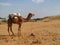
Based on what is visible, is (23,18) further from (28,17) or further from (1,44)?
(1,44)

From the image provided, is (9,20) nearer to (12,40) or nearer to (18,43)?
(12,40)

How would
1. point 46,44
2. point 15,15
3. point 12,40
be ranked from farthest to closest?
point 15,15
point 12,40
point 46,44

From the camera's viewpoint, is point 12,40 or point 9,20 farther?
point 9,20

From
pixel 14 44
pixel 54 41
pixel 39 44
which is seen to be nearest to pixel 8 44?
pixel 14 44

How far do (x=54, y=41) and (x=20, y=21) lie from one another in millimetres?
4478

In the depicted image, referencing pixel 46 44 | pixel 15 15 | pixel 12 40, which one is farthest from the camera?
pixel 15 15

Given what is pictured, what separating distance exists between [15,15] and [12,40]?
260cm

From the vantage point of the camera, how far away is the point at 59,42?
13969 millimetres

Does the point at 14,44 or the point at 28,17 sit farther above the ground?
the point at 28,17

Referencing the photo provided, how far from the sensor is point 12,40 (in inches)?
617

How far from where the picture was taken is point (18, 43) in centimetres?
1443

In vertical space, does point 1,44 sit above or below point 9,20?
below

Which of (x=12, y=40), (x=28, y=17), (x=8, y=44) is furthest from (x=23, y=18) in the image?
(x=8, y=44)

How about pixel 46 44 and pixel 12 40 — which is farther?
pixel 12 40
